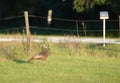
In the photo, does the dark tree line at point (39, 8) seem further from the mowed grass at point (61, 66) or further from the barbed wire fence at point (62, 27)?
the mowed grass at point (61, 66)

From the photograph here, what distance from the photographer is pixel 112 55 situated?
19750 millimetres

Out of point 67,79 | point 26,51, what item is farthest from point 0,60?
point 67,79

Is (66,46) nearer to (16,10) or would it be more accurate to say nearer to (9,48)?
(9,48)

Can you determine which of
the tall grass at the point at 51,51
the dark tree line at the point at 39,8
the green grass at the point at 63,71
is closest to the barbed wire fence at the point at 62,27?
the dark tree line at the point at 39,8

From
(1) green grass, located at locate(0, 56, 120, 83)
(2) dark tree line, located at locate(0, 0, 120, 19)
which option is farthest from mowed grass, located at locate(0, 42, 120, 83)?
(2) dark tree line, located at locate(0, 0, 120, 19)

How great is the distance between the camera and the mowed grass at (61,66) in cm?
1411

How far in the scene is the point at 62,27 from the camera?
162 feet

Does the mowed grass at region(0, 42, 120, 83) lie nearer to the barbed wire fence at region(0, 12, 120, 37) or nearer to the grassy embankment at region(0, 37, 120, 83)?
the grassy embankment at region(0, 37, 120, 83)

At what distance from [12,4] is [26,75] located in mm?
40527

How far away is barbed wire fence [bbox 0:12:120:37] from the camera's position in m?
38.9

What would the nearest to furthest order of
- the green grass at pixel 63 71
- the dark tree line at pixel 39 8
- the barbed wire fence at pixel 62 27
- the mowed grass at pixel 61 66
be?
1. the green grass at pixel 63 71
2. the mowed grass at pixel 61 66
3. the barbed wire fence at pixel 62 27
4. the dark tree line at pixel 39 8

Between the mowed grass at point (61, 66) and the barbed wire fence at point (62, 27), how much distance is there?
15125mm

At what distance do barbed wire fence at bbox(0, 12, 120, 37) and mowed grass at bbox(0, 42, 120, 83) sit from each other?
15.1m

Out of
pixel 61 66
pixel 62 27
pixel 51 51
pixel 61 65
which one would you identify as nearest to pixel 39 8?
pixel 62 27
